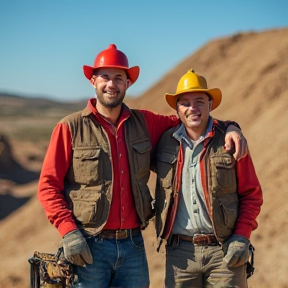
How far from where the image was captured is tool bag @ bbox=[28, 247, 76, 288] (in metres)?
4.03

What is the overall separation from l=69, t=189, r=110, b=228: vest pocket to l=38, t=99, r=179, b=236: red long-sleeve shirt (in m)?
0.06

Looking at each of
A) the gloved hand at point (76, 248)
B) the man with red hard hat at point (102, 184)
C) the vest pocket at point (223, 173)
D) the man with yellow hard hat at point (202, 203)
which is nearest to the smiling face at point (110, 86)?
the man with red hard hat at point (102, 184)

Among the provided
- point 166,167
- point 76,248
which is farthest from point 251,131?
point 76,248

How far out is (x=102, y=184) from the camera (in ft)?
13.3

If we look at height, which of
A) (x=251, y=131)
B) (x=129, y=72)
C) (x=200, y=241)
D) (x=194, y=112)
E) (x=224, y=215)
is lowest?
(x=200, y=241)

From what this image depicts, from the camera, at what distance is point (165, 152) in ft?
14.0

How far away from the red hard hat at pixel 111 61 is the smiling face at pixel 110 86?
4 cm

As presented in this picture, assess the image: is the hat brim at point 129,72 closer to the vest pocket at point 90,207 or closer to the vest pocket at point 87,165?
the vest pocket at point 87,165

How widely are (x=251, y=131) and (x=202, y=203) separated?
8616 millimetres

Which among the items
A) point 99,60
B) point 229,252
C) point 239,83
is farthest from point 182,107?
point 239,83

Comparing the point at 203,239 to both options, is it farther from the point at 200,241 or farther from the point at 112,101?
the point at 112,101

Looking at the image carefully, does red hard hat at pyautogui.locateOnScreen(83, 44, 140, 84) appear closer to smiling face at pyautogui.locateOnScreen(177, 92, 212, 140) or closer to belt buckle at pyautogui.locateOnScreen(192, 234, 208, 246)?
smiling face at pyautogui.locateOnScreen(177, 92, 212, 140)

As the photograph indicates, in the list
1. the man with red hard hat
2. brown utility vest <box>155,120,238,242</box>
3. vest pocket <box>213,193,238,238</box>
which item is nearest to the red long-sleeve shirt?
the man with red hard hat

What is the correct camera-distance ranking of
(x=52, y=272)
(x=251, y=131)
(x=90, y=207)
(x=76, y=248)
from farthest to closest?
(x=251, y=131)
(x=52, y=272)
(x=90, y=207)
(x=76, y=248)
